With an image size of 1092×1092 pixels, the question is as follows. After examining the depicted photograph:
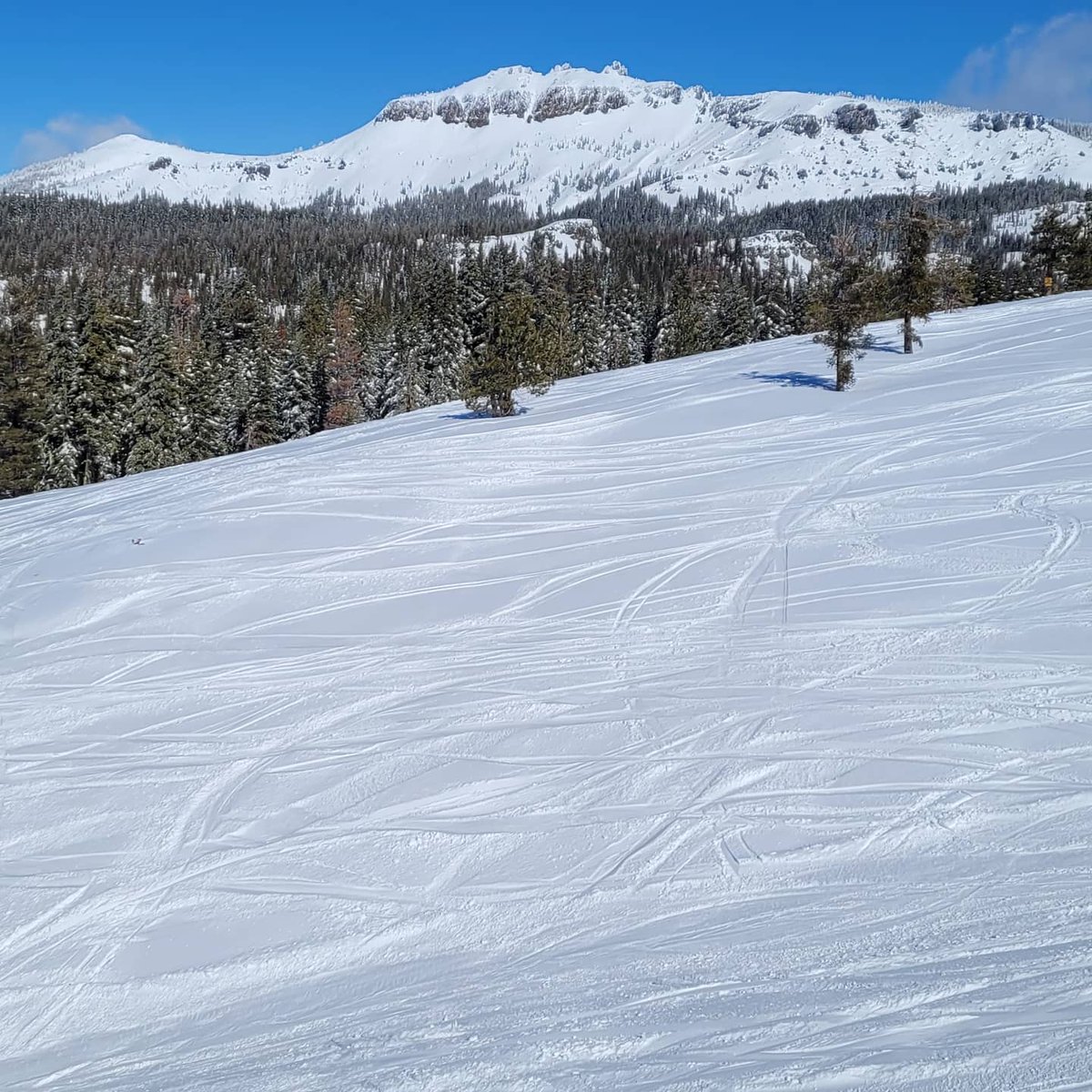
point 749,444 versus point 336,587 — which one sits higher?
point 749,444

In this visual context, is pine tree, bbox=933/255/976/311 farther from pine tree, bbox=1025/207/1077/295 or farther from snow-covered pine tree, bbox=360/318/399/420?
snow-covered pine tree, bbox=360/318/399/420

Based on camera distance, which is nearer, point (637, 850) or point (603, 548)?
point (637, 850)

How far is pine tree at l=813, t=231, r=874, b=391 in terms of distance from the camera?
72.8 feet

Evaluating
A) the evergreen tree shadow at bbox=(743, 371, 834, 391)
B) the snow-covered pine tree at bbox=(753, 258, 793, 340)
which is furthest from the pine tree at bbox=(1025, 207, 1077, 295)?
the evergreen tree shadow at bbox=(743, 371, 834, 391)

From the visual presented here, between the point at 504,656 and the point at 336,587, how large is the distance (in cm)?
386

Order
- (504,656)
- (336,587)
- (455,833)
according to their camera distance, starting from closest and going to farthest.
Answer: (455,833), (504,656), (336,587)

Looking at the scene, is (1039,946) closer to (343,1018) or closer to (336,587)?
(343,1018)

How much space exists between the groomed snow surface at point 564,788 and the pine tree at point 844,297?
286 inches

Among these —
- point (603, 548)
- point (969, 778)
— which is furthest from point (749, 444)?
point (969, 778)

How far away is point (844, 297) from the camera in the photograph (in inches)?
880

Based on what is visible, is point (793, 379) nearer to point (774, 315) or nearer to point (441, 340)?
point (441, 340)

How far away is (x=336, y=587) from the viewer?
1312 cm

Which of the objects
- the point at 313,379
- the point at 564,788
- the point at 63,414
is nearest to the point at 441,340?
the point at 313,379

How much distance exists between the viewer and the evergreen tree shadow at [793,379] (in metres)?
25.1
